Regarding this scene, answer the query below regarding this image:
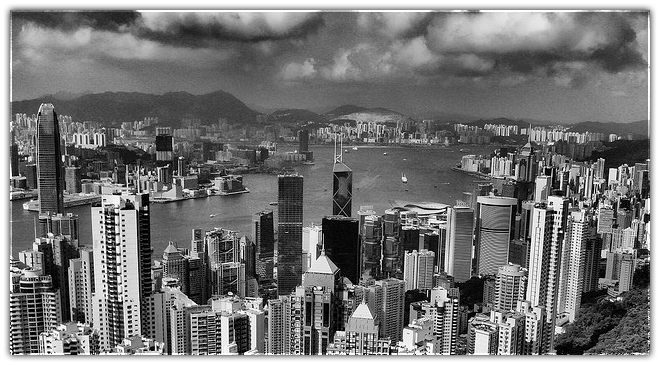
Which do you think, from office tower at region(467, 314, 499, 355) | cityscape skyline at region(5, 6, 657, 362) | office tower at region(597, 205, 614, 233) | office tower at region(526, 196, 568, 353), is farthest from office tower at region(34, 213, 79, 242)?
office tower at region(597, 205, 614, 233)

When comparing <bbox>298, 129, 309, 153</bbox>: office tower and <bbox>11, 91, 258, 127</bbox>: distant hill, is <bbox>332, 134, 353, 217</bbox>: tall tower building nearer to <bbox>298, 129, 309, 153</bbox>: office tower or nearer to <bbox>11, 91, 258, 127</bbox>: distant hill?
<bbox>298, 129, 309, 153</bbox>: office tower

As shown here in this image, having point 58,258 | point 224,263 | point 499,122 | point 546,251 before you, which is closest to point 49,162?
point 58,258

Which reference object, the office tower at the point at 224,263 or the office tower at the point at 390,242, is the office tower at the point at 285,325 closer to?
the office tower at the point at 224,263

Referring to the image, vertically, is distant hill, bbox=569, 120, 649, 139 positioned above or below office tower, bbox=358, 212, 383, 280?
above

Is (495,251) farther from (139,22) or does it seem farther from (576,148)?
(139,22)

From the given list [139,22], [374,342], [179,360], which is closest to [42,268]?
[179,360]

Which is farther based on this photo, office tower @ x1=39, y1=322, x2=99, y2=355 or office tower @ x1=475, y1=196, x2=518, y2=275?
office tower @ x1=475, y1=196, x2=518, y2=275
